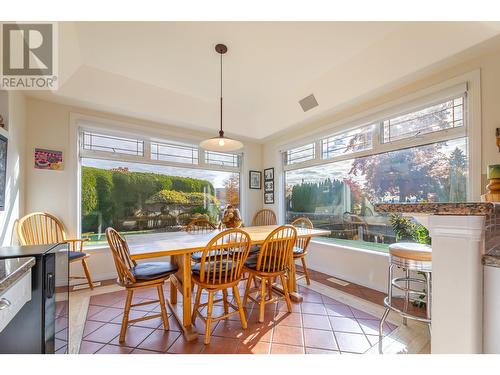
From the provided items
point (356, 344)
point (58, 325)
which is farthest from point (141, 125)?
point (356, 344)

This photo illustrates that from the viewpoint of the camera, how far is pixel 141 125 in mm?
3539

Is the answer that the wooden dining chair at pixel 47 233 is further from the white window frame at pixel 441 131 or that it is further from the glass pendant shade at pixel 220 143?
the white window frame at pixel 441 131

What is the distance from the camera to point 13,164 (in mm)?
2475

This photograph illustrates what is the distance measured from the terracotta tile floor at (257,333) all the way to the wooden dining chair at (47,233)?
0.61 metres

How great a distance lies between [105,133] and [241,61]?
2.31 metres

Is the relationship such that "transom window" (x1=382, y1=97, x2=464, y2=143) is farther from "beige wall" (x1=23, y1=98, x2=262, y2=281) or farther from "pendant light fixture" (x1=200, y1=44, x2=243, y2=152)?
"beige wall" (x1=23, y1=98, x2=262, y2=281)

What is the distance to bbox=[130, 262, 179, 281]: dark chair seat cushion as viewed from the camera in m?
1.84

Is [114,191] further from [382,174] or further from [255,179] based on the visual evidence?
[382,174]

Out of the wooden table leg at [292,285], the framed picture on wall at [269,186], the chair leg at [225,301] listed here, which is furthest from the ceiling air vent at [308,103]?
the chair leg at [225,301]

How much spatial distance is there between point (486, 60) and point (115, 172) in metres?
4.61

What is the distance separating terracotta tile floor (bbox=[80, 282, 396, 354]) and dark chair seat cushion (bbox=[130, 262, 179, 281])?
497 millimetres

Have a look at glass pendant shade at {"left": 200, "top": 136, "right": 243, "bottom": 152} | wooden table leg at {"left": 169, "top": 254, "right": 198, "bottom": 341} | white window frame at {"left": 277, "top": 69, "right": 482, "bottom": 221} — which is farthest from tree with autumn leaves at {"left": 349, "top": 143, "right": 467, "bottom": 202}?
wooden table leg at {"left": 169, "top": 254, "right": 198, "bottom": 341}

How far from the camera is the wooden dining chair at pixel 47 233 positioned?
2584 millimetres
